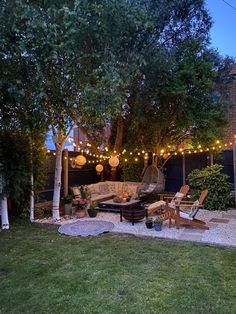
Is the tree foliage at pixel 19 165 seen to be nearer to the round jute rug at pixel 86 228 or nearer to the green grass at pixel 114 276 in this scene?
the round jute rug at pixel 86 228

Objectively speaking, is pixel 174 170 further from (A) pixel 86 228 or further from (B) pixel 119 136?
(A) pixel 86 228

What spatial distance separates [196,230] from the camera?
699cm

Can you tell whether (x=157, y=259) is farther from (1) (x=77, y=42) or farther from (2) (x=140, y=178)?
(2) (x=140, y=178)

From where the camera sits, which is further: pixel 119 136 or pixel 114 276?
pixel 119 136

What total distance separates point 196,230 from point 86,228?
256 cm

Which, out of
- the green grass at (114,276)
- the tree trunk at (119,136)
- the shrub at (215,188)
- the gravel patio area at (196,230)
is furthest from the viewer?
the tree trunk at (119,136)

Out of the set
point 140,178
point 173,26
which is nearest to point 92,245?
point 140,178

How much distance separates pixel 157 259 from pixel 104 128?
8.17 meters

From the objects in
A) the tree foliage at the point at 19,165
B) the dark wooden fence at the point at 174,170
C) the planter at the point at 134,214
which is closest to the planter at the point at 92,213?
the planter at the point at 134,214

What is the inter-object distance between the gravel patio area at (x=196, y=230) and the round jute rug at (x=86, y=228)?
9.5 inches

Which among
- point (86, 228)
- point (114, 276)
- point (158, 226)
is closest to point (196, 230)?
point (158, 226)

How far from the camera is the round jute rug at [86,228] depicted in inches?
266

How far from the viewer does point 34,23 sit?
491 centimetres

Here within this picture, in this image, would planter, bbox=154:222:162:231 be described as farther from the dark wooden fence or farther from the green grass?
the dark wooden fence
